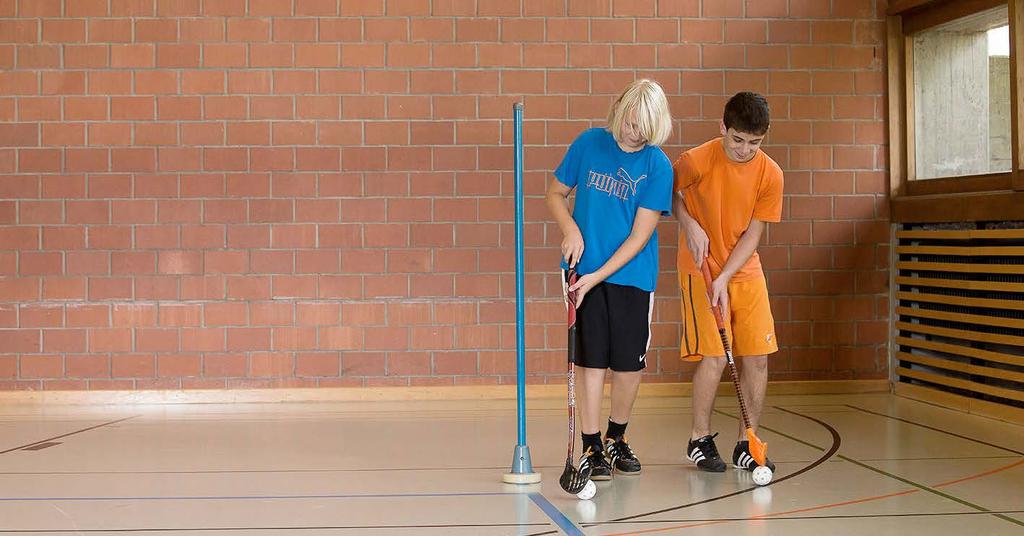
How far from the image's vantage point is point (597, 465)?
12.2 feet

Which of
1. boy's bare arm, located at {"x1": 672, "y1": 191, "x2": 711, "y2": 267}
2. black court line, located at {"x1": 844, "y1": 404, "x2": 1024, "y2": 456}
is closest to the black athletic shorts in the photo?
boy's bare arm, located at {"x1": 672, "y1": 191, "x2": 711, "y2": 267}

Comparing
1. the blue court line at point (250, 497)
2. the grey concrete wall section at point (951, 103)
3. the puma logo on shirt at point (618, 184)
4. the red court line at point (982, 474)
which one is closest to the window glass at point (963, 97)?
the grey concrete wall section at point (951, 103)

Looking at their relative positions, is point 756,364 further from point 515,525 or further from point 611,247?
point 515,525

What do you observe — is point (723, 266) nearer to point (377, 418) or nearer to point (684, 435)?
point (684, 435)

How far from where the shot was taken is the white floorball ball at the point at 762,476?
3693 mm

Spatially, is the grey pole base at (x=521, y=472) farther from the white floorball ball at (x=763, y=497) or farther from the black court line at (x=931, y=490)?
the black court line at (x=931, y=490)

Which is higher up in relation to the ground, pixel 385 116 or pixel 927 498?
pixel 385 116

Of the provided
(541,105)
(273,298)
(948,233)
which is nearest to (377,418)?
(273,298)

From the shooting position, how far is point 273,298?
19.9ft

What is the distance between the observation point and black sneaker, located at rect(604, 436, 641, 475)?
3924 mm

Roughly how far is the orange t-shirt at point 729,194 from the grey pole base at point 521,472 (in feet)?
2.89

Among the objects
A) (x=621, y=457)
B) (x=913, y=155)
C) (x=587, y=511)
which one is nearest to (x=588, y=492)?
(x=587, y=511)

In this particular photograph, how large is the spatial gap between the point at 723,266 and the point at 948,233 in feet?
7.58

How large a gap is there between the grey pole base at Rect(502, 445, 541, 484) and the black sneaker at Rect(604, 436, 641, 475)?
11.5 inches
